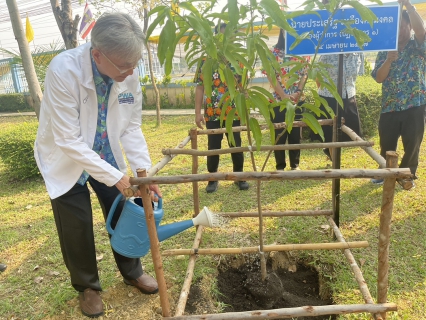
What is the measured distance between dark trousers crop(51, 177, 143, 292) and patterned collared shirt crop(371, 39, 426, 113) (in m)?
2.64

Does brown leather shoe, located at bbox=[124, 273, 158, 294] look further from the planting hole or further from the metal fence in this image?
the metal fence

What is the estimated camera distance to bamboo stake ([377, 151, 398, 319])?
147 cm

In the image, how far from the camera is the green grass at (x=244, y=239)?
2281mm

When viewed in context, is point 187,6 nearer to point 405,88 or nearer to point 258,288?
point 258,288

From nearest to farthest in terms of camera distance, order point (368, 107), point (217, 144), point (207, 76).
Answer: point (207, 76) → point (217, 144) → point (368, 107)

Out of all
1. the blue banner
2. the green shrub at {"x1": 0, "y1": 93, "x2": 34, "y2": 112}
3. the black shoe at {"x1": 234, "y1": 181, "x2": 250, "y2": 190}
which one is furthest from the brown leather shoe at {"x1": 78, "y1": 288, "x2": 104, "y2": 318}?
the green shrub at {"x1": 0, "y1": 93, "x2": 34, "y2": 112}

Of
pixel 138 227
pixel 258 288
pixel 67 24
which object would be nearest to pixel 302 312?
pixel 258 288

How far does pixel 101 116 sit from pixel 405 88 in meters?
2.72

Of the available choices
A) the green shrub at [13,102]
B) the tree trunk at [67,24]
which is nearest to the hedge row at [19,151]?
the tree trunk at [67,24]

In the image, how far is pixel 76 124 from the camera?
5.87 ft

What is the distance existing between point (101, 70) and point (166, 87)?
1060cm

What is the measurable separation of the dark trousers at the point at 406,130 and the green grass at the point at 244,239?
0.39m

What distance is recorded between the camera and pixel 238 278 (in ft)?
8.15

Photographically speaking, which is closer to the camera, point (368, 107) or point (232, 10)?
point (232, 10)
